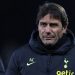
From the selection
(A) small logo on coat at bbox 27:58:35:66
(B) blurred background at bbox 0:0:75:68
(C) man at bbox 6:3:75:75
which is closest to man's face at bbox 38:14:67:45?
(C) man at bbox 6:3:75:75

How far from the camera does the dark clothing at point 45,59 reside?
4.48m

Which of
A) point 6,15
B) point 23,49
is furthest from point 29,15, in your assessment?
point 23,49

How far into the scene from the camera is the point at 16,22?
7668 millimetres

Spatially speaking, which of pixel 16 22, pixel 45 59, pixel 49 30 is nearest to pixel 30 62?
pixel 45 59

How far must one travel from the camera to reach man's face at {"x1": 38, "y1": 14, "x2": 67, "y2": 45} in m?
4.49

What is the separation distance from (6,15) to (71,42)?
10.3ft

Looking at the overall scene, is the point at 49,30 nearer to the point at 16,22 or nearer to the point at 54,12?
the point at 54,12

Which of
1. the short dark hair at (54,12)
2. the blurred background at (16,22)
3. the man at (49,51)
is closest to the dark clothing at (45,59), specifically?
the man at (49,51)

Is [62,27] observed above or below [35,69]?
above

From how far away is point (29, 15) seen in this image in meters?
7.66

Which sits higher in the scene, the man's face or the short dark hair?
the short dark hair

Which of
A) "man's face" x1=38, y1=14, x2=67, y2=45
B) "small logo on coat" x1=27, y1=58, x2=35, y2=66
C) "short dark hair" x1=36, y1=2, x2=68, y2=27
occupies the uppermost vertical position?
"short dark hair" x1=36, y1=2, x2=68, y2=27

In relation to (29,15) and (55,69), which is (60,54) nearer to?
(55,69)

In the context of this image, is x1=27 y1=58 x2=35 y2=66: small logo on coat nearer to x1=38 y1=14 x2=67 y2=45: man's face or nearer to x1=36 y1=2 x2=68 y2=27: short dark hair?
x1=38 y1=14 x2=67 y2=45: man's face
